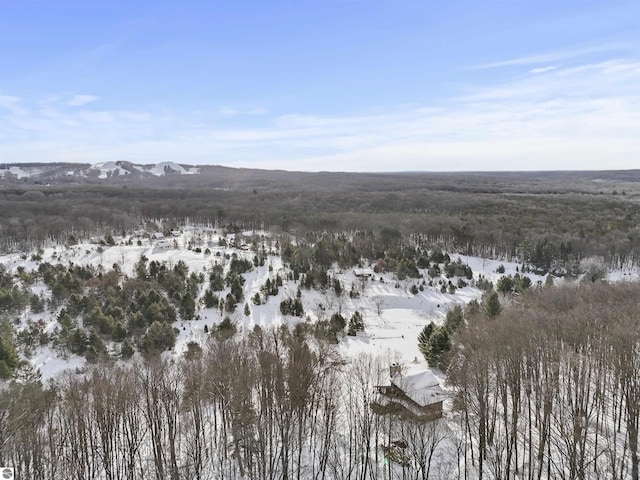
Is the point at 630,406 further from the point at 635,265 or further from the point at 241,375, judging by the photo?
the point at 635,265

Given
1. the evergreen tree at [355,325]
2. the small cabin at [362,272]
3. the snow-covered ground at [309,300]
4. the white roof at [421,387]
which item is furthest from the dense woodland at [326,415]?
the small cabin at [362,272]

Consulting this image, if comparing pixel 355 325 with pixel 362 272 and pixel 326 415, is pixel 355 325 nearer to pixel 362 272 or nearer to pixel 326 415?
pixel 362 272

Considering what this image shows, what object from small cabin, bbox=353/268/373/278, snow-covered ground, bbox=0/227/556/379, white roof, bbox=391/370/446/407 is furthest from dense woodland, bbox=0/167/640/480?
small cabin, bbox=353/268/373/278

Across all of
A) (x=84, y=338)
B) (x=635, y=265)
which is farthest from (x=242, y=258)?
(x=635, y=265)

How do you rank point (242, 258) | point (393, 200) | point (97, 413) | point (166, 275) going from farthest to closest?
1. point (393, 200)
2. point (242, 258)
3. point (166, 275)
4. point (97, 413)

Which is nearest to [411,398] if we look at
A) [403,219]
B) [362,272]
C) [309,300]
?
[309,300]

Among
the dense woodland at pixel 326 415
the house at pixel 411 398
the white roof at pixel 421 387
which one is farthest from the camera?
the white roof at pixel 421 387

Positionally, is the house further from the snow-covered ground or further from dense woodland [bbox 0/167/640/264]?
dense woodland [bbox 0/167/640/264]

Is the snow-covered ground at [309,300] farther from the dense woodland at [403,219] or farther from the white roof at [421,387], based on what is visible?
the dense woodland at [403,219]

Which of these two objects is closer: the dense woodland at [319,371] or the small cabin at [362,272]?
the dense woodland at [319,371]
